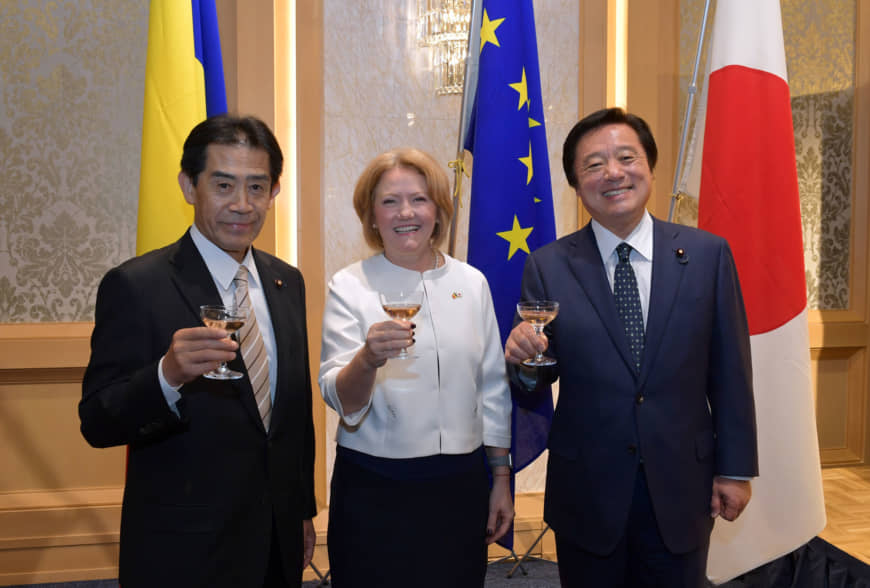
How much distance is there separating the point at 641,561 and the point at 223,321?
1282 millimetres

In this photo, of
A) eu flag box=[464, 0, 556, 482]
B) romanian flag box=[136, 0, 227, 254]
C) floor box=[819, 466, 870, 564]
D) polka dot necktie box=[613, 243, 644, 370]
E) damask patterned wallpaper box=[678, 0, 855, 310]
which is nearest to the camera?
polka dot necktie box=[613, 243, 644, 370]

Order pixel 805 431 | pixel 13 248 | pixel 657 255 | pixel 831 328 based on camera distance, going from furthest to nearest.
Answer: pixel 831 328 → pixel 13 248 → pixel 805 431 → pixel 657 255

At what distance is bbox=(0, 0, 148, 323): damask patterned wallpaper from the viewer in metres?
3.40

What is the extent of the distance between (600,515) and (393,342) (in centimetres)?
76

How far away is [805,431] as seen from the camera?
8.51 ft

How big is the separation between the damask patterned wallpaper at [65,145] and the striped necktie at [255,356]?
7.21ft

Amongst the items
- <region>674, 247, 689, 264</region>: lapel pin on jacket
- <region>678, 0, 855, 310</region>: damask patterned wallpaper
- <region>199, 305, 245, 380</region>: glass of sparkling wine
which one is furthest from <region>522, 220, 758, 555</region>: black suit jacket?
<region>678, 0, 855, 310</region>: damask patterned wallpaper

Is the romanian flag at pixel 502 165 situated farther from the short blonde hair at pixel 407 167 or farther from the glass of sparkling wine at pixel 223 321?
the glass of sparkling wine at pixel 223 321

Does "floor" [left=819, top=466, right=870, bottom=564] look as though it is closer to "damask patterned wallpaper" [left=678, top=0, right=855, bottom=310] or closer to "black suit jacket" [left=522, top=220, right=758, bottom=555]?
"damask patterned wallpaper" [left=678, top=0, right=855, bottom=310]

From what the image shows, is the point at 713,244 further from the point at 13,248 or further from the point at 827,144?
the point at 13,248

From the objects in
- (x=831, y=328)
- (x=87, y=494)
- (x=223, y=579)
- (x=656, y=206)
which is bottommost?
(x=87, y=494)

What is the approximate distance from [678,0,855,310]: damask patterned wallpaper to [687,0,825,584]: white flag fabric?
1.52 m

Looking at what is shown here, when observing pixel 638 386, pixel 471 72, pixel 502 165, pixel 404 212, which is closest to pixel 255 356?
pixel 404 212

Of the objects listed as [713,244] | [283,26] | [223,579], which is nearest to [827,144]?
[713,244]
